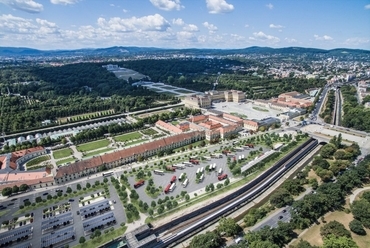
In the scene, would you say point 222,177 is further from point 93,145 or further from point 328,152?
point 93,145

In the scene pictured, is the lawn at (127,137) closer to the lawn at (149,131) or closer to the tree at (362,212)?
the lawn at (149,131)

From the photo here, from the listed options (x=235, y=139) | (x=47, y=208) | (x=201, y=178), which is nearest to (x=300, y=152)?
(x=235, y=139)

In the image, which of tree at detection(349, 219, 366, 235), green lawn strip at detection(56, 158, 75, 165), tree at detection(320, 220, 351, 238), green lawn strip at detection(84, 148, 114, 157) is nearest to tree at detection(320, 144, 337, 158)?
tree at detection(349, 219, 366, 235)

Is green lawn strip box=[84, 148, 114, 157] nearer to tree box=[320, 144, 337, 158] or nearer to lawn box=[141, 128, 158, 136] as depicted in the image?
lawn box=[141, 128, 158, 136]

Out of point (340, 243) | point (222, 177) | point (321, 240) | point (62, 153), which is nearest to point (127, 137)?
point (62, 153)

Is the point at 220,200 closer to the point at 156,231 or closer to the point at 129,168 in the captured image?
the point at 156,231

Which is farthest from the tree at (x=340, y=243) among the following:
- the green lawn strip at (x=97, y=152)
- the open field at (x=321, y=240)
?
the green lawn strip at (x=97, y=152)

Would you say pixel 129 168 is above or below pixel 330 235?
below

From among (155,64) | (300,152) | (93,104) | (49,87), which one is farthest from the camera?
(155,64)
